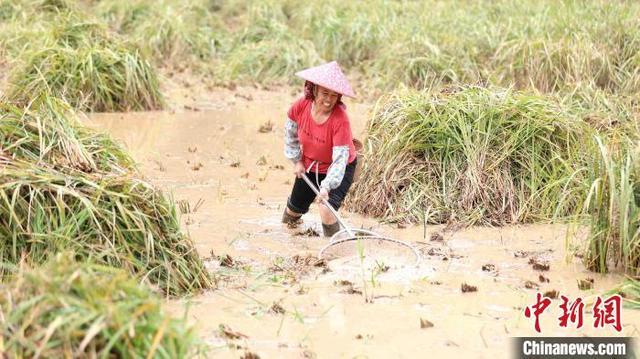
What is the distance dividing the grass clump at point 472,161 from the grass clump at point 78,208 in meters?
2.02

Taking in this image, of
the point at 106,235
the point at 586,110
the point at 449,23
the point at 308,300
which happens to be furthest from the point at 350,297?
the point at 449,23

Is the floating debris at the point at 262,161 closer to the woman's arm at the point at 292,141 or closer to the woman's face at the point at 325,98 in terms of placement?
the woman's arm at the point at 292,141

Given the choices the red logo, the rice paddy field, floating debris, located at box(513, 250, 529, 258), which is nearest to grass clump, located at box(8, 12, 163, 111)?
the rice paddy field

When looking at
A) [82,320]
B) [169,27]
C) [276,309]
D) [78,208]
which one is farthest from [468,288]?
[169,27]

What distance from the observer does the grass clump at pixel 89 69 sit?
31.0ft

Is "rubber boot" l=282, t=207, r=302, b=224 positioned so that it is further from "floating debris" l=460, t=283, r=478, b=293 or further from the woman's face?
"floating debris" l=460, t=283, r=478, b=293

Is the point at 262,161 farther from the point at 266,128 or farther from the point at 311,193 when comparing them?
the point at 311,193

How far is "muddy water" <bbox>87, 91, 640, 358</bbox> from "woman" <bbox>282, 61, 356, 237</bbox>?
28 centimetres

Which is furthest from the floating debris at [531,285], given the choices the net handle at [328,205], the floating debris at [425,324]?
the net handle at [328,205]

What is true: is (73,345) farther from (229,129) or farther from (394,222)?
(229,129)

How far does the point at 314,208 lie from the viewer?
6859 mm

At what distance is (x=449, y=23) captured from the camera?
12.1 m

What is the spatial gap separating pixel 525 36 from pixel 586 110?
9.24ft

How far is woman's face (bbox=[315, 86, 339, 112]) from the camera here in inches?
226
